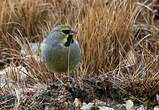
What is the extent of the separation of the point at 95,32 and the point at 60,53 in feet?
2.75

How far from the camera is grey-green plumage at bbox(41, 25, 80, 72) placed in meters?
4.30

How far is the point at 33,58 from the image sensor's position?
5008 mm

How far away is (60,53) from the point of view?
430cm

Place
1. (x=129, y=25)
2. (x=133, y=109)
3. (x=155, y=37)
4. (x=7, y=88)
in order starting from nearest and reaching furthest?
(x=133, y=109), (x=7, y=88), (x=129, y=25), (x=155, y=37)

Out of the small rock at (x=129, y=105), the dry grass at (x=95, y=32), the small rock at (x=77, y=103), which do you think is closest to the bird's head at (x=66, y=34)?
the dry grass at (x=95, y=32)

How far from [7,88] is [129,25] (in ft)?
5.85

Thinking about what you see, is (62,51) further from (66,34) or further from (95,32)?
(95,32)

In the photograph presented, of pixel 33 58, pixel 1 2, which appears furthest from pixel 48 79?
pixel 1 2

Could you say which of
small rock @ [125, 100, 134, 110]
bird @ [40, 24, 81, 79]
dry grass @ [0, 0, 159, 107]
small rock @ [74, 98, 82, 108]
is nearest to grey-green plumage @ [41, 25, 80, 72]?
bird @ [40, 24, 81, 79]

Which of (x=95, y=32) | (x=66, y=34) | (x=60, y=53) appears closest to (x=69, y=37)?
(x=66, y=34)

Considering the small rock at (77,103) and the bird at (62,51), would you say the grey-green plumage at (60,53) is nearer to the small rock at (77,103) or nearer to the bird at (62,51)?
the bird at (62,51)

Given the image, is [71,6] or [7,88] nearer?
[7,88]

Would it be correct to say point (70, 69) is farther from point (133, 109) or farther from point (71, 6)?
point (71, 6)

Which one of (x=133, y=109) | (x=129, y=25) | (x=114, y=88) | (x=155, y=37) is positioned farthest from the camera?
(x=155, y=37)
